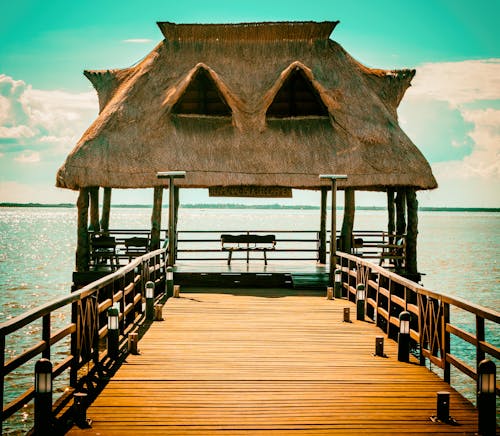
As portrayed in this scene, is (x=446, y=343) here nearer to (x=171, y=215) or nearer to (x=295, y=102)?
(x=171, y=215)

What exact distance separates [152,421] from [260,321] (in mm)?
5391

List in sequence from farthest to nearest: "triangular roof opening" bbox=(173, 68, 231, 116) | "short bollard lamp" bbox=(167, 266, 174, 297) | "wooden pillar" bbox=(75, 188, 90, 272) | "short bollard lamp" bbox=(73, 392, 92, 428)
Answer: "triangular roof opening" bbox=(173, 68, 231, 116) → "wooden pillar" bbox=(75, 188, 90, 272) → "short bollard lamp" bbox=(167, 266, 174, 297) → "short bollard lamp" bbox=(73, 392, 92, 428)

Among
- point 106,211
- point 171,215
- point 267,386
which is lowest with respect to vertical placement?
A: point 267,386

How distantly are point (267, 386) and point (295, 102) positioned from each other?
41.5 ft

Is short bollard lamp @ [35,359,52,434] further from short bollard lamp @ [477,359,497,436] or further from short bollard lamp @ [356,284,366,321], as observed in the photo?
short bollard lamp @ [356,284,366,321]

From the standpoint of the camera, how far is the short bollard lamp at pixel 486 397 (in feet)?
17.3

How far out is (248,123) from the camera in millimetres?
17484

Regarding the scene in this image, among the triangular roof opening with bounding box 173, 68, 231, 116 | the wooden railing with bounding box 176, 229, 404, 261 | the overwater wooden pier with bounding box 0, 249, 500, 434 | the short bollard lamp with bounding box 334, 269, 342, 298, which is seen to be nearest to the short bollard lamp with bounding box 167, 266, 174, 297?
the wooden railing with bounding box 176, 229, 404, 261

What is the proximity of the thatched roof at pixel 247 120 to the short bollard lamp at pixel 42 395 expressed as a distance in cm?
1158

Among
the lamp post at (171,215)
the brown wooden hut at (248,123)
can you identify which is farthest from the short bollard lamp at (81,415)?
the brown wooden hut at (248,123)

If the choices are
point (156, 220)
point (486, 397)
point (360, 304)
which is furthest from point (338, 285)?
point (486, 397)

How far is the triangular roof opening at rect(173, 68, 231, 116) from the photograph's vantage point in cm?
1808

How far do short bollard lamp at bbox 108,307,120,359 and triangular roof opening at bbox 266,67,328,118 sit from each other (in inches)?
437

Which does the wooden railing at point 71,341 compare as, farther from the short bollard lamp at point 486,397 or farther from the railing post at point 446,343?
the railing post at point 446,343
